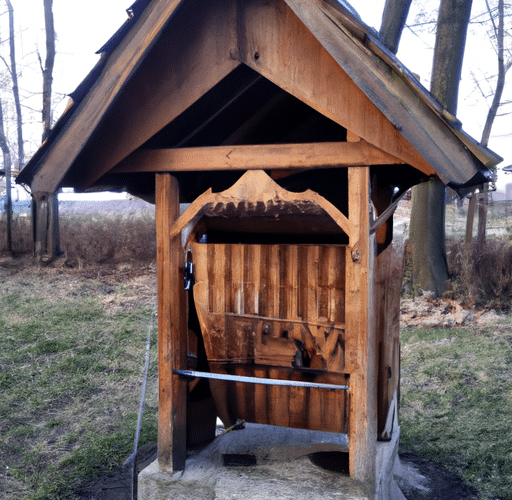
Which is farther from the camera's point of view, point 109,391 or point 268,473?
point 109,391

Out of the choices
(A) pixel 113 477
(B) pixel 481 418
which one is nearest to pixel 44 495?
(A) pixel 113 477

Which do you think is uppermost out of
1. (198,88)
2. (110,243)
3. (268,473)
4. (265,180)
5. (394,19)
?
(394,19)

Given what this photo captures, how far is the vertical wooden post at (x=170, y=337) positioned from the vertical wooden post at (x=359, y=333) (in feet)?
4.02

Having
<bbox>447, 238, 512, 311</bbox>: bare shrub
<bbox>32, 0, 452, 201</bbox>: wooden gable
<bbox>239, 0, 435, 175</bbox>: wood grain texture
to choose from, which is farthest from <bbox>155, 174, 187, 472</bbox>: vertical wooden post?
<bbox>447, 238, 512, 311</bbox>: bare shrub

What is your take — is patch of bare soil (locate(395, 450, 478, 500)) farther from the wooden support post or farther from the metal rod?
the wooden support post

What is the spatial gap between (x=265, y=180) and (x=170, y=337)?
134cm

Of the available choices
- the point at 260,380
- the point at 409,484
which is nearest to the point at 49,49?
the point at 260,380

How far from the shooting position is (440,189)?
10891 millimetres

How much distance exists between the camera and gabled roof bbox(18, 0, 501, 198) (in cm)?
279

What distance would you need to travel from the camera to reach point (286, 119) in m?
4.27

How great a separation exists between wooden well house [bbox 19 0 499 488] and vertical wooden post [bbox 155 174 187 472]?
0.01 m

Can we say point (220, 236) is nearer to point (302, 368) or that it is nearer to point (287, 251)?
point (287, 251)

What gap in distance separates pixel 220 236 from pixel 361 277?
4.91 feet

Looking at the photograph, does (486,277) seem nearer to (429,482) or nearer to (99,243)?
(429,482)
